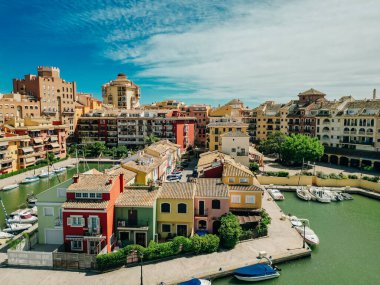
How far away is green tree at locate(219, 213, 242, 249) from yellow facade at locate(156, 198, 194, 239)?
12.1 ft

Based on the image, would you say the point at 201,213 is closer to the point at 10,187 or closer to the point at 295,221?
the point at 295,221

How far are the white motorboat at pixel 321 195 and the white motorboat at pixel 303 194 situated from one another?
1040 millimetres

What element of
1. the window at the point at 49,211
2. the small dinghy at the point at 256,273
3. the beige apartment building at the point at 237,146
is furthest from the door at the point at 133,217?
the beige apartment building at the point at 237,146

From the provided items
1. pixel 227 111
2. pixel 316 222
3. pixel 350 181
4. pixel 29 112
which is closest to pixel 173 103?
pixel 227 111

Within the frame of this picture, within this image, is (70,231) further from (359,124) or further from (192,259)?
(359,124)

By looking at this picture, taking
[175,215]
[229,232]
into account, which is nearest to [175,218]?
[175,215]

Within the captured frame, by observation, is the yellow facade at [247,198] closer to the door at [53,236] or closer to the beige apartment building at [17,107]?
the door at [53,236]

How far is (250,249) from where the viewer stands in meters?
34.3

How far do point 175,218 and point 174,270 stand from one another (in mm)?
6604

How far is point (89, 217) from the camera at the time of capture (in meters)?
32.0

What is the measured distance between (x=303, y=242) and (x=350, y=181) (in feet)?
108

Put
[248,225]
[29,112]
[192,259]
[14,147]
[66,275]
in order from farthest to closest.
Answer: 1. [29,112]
2. [14,147]
3. [248,225]
4. [192,259]
5. [66,275]

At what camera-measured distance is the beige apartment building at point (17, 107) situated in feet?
331

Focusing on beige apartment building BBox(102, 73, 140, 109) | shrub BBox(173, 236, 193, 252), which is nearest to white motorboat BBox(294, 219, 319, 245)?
shrub BBox(173, 236, 193, 252)
